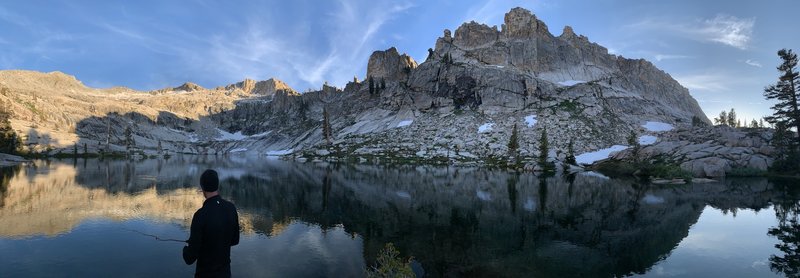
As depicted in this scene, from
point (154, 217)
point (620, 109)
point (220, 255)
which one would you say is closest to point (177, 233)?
point (154, 217)

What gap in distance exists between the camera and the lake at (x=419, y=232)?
64.7 ft

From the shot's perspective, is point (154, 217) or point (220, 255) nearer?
point (220, 255)

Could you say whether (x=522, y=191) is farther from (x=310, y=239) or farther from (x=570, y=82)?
(x=570, y=82)

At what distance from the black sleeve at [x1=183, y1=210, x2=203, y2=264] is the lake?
1072 centimetres

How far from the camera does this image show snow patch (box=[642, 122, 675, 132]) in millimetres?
143675

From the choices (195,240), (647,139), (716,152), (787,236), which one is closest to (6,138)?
(195,240)

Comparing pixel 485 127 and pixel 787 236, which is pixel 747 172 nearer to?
pixel 787 236

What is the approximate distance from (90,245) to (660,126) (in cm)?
17043

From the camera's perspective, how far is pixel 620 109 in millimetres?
160625

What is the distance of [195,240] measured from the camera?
848cm

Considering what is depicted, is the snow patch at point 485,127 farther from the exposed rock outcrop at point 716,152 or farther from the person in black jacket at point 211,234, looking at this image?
the person in black jacket at point 211,234

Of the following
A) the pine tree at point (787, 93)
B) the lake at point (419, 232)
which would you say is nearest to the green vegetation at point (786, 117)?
the pine tree at point (787, 93)

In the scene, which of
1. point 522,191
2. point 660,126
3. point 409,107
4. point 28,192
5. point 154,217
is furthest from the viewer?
point 409,107

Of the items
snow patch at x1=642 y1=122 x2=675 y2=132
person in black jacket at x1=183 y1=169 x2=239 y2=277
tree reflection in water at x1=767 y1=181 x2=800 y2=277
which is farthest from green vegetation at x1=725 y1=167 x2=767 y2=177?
person in black jacket at x1=183 y1=169 x2=239 y2=277
